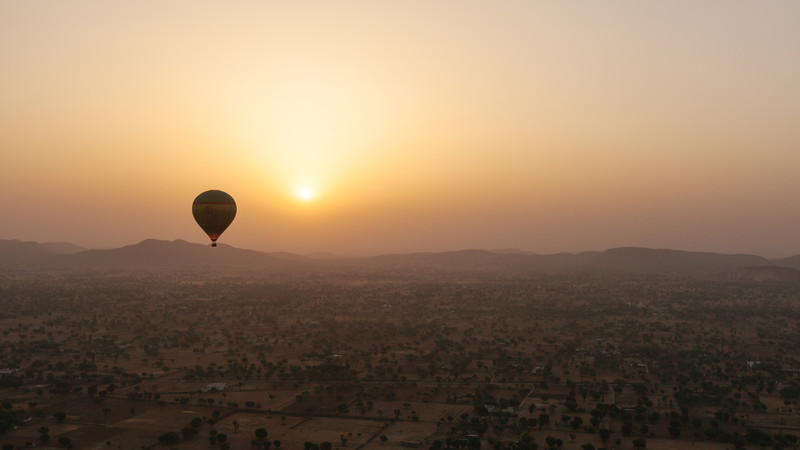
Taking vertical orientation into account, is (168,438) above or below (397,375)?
below

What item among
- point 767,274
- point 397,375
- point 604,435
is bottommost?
point 604,435

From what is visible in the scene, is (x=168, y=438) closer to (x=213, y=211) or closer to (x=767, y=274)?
(x=213, y=211)

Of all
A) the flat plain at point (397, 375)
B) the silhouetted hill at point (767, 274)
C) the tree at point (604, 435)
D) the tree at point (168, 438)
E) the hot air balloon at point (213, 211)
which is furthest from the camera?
the silhouetted hill at point (767, 274)

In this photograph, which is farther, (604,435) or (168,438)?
(168,438)

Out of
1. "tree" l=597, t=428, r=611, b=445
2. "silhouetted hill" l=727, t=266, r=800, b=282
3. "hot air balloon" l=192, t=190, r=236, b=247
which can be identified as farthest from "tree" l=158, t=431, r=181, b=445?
"silhouetted hill" l=727, t=266, r=800, b=282

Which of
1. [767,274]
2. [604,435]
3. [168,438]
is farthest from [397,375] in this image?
[767,274]

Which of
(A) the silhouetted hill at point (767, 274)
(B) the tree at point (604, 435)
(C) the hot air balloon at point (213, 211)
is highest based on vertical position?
(C) the hot air balloon at point (213, 211)

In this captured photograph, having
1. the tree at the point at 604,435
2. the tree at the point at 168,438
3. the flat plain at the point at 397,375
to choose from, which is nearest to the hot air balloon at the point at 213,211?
the flat plain at the point at 397,375

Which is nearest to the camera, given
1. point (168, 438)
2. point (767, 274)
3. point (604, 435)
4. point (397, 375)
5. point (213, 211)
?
point (604, 435)

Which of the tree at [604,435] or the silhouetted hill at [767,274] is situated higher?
the silhouetted hill at [767,274]

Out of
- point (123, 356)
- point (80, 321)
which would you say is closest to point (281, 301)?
point (80, 321)

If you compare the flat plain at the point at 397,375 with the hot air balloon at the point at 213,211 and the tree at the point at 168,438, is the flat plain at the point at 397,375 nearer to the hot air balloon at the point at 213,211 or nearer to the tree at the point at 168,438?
the tree at the point at 168,438
